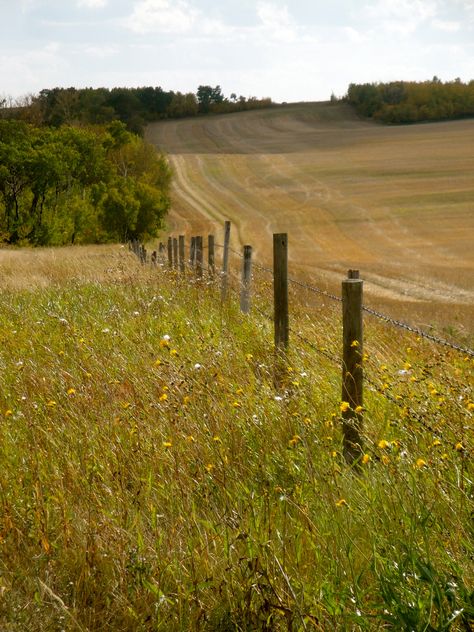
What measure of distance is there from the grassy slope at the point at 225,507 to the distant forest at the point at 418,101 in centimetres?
9807

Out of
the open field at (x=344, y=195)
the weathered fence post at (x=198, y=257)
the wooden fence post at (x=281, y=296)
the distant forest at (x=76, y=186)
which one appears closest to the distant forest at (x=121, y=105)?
the open field at (x=344, y=195)

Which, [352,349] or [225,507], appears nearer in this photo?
[225,507]

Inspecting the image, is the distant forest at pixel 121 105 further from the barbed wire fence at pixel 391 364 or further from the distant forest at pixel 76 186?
the barbed wire fence at pixel 391 364

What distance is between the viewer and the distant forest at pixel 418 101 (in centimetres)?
9825

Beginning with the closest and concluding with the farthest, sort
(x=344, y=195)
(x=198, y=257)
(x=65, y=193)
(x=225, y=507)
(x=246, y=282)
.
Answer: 1. (x=225, y=507)
2. (x=246, y=282)
3. (x=198, y=257)
4. (x=65, y=193)
5. (x=344, y=195)

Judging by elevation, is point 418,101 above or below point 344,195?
above

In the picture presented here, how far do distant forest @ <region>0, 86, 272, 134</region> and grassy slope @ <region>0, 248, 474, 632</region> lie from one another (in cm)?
7077

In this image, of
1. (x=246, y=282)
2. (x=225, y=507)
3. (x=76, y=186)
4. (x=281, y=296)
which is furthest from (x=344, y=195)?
(x=225, y=507)

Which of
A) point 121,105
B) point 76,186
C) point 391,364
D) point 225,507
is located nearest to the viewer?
point 225,507

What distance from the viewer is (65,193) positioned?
53812mm

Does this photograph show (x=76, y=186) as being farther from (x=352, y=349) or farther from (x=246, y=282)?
(x=352, y=349)

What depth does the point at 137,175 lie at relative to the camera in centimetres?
6350

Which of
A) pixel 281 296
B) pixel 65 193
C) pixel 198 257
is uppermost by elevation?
pixel 65 193

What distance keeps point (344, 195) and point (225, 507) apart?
202ft
